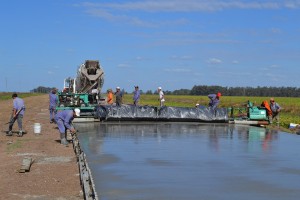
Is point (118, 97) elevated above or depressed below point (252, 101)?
above

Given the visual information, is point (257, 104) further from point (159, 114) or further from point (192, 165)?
point (192, 165)

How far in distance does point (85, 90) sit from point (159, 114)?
764 cm

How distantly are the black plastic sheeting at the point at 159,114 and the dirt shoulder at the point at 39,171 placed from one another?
402 inches

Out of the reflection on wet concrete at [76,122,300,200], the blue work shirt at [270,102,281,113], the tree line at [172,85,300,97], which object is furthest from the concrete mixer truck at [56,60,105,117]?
the tree line at [172,85,300,97]

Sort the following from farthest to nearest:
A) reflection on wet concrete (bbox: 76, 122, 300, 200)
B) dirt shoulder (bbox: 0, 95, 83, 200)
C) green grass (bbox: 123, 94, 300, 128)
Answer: green grass (bbox: 123, 94, 300, 128) → reflection on wet concrete (bbox: 76, 122, 300, 200) → dirt shoulder (bbox: 0, 95, 83, 200)

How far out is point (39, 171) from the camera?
461 inches

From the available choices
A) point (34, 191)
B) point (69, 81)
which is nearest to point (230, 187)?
point (34, 191)

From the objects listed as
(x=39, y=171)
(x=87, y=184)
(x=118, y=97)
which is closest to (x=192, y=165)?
(x=39, y=171)

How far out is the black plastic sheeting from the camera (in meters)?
28.8

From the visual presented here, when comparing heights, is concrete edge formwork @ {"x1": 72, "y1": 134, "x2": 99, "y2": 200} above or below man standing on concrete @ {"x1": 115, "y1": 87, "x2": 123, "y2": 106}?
below

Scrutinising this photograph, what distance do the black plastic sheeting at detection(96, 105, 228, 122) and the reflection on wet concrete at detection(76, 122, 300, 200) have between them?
23.7ft

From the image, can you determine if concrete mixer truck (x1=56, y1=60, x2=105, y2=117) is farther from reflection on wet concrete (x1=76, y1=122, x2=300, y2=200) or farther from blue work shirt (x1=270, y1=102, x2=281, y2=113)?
blue work shirt (x1=270, y1=102, x2=281, y2=113)

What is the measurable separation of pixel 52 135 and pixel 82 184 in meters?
10.7

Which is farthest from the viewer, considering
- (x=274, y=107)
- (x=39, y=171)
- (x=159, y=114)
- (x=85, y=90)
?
(x=85, y=90)
